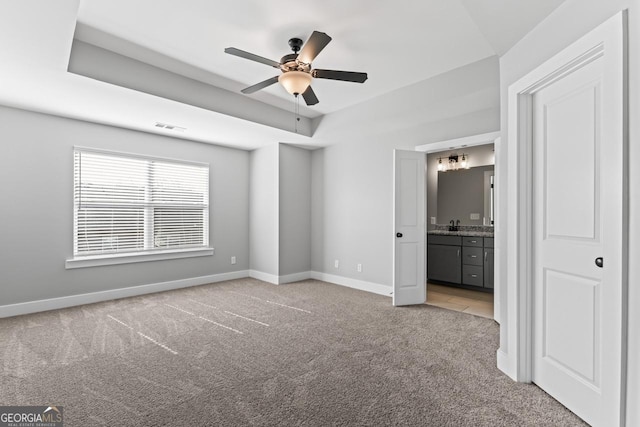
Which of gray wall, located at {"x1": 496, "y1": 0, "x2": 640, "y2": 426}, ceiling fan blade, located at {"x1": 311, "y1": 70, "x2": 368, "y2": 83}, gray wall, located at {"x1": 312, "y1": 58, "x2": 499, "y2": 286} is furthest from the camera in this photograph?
gray wall, located at {"x1": 312, "y1": 58, "x2": 499, "y2": 286}

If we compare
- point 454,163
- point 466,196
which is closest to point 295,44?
point 454,163

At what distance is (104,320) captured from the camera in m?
3.50

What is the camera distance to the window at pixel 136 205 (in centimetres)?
423

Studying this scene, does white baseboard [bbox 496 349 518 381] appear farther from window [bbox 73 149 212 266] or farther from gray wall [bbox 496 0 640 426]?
window [bbox 73 149 212 266]

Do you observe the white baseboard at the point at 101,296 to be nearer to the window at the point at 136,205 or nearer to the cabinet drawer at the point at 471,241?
the window at the point at 136,205

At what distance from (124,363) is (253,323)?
126 cm

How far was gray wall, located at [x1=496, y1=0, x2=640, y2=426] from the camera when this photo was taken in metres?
1.39

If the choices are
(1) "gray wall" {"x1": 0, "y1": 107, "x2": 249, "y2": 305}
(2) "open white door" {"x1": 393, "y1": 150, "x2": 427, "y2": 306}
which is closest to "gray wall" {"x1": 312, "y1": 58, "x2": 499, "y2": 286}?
(2) "open white door" {"x1": 393, "y1": 150, "x2": 427, "y2": 306}

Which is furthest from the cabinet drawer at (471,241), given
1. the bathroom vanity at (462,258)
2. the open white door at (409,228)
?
the open white door at (409,228)

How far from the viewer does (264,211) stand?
5.68m

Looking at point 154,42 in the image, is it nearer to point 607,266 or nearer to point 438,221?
point 607,266

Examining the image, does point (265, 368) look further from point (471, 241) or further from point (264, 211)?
point (471, 241)

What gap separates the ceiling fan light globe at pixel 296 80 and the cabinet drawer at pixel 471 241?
146 inches

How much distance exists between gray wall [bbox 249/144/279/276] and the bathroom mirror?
3194 millimetres
